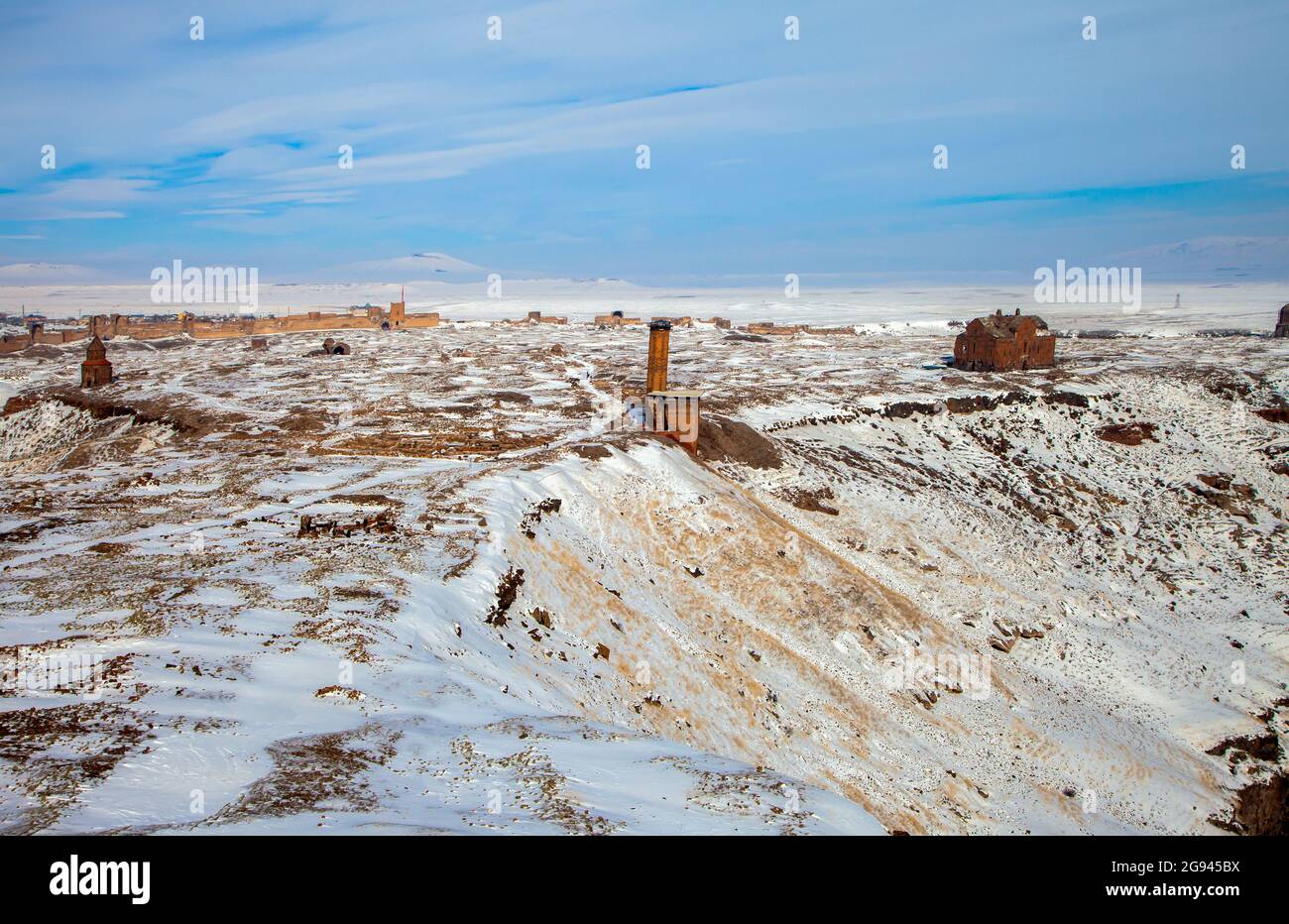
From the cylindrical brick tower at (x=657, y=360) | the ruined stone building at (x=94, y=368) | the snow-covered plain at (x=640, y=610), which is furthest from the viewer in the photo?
the ruined stone building at (x=94, y=368)

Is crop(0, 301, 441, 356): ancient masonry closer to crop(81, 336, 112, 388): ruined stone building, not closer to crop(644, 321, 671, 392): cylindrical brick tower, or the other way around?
crop(81, 336, 112, 388): ruined stone building

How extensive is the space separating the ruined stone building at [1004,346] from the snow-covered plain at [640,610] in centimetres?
925

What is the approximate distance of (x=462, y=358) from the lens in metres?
69.5

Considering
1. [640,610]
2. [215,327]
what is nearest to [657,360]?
[640,610]

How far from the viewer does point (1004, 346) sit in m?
58.5

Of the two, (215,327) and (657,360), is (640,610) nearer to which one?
(657,360)

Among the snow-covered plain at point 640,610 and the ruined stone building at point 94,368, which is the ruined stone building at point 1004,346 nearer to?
the snow-covered plain at point 640,610

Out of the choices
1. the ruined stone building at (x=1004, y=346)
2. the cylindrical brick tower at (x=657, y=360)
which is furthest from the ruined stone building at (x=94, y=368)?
the ruined stone building at (x=1004, y=346)

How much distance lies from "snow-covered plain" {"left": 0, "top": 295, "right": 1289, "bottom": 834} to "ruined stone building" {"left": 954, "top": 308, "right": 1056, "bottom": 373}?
925cm

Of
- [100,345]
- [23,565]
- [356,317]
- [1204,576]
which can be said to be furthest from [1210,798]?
[356,317]

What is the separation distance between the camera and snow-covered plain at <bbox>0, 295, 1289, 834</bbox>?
10.3 meters

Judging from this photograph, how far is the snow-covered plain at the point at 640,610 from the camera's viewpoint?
33.9ft
